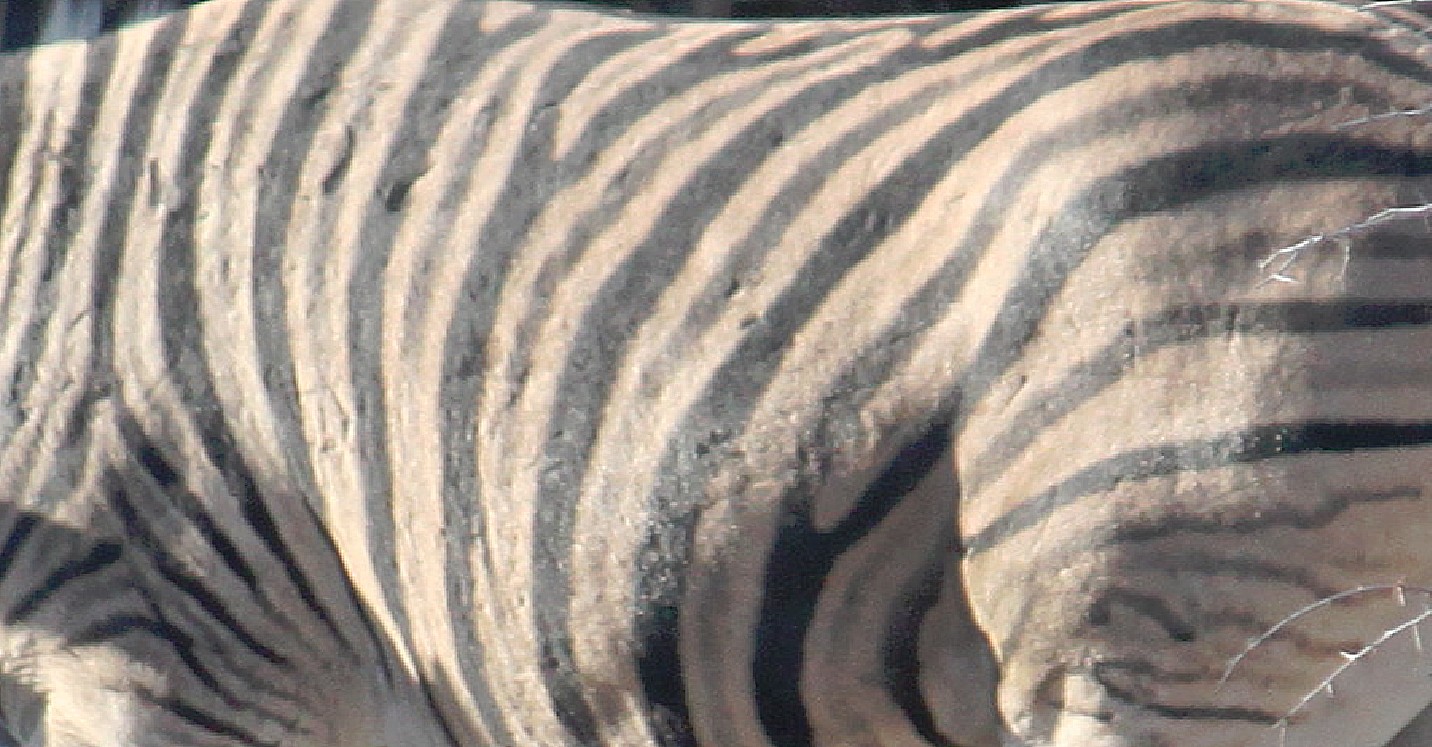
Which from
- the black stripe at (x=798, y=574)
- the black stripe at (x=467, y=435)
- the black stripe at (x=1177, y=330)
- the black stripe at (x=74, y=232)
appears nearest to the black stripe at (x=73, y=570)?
the black stripe at (x=74, y=232)

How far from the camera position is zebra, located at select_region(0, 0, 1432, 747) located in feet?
6.61

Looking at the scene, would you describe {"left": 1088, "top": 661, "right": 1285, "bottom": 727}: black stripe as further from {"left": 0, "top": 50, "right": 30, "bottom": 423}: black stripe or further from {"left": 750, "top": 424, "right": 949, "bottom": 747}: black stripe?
{"left": 0, "top": 50, "right": 30, "bottom": 423}: black stripe

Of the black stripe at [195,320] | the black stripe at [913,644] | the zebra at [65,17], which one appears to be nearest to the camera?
the black stripe at [913,644]

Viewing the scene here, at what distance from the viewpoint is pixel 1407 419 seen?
6.48 ft

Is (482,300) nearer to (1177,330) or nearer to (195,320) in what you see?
(195,320)

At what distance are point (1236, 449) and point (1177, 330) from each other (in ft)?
0.47

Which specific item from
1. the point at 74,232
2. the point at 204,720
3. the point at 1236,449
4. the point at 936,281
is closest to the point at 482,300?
the point at 936,281

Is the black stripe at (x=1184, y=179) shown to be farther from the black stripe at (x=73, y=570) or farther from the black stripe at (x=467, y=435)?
the black stripe at (x=73, y=570)

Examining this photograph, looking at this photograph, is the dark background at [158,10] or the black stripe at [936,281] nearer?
the black stripe at [936,281]

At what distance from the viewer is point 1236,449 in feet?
6.51

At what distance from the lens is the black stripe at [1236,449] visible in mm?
1973

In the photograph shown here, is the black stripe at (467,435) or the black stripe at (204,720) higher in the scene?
the black stripe at (467,435)

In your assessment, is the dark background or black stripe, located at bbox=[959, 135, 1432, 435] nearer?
black stripe, located at bbox=[959, 135, 1432, 435]

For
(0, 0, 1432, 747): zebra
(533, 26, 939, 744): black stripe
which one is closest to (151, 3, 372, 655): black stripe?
(0, 0, 1432, 747): zebra
